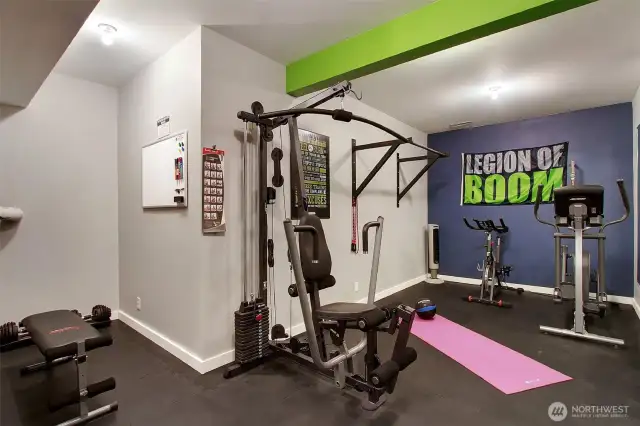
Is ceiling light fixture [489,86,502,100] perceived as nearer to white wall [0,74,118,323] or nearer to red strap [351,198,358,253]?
red strap [351,198,358,253]

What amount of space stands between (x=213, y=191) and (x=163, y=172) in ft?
2.28

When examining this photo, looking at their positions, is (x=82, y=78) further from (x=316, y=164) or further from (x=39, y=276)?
(x=316, y=164)

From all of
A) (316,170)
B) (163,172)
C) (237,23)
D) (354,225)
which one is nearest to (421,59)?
(316,170)

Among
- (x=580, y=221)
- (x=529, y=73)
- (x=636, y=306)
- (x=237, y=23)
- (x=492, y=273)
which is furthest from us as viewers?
(x=492, y=273)

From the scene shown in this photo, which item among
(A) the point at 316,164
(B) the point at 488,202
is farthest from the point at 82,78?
(B) the point at 488,202

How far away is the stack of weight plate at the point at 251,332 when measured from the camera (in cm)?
237

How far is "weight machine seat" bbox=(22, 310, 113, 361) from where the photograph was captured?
65.8 inches

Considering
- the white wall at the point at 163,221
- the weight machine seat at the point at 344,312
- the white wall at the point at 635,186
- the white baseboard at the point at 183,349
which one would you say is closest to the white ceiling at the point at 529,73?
the white wall at the point at 635,186

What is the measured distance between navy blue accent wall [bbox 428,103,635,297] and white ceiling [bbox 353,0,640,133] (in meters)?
0.27

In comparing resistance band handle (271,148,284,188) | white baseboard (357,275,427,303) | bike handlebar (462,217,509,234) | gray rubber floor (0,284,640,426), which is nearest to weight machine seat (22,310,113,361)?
gray rubber floor (0,284,640,426)

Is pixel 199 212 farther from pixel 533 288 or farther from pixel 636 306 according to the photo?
pixel 636 306

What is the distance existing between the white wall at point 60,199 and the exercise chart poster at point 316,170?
7.23ft

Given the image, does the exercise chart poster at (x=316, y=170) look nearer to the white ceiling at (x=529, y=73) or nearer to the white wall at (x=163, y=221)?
the white ceiling at (x=529, y=73)

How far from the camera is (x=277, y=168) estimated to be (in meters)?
2.79
